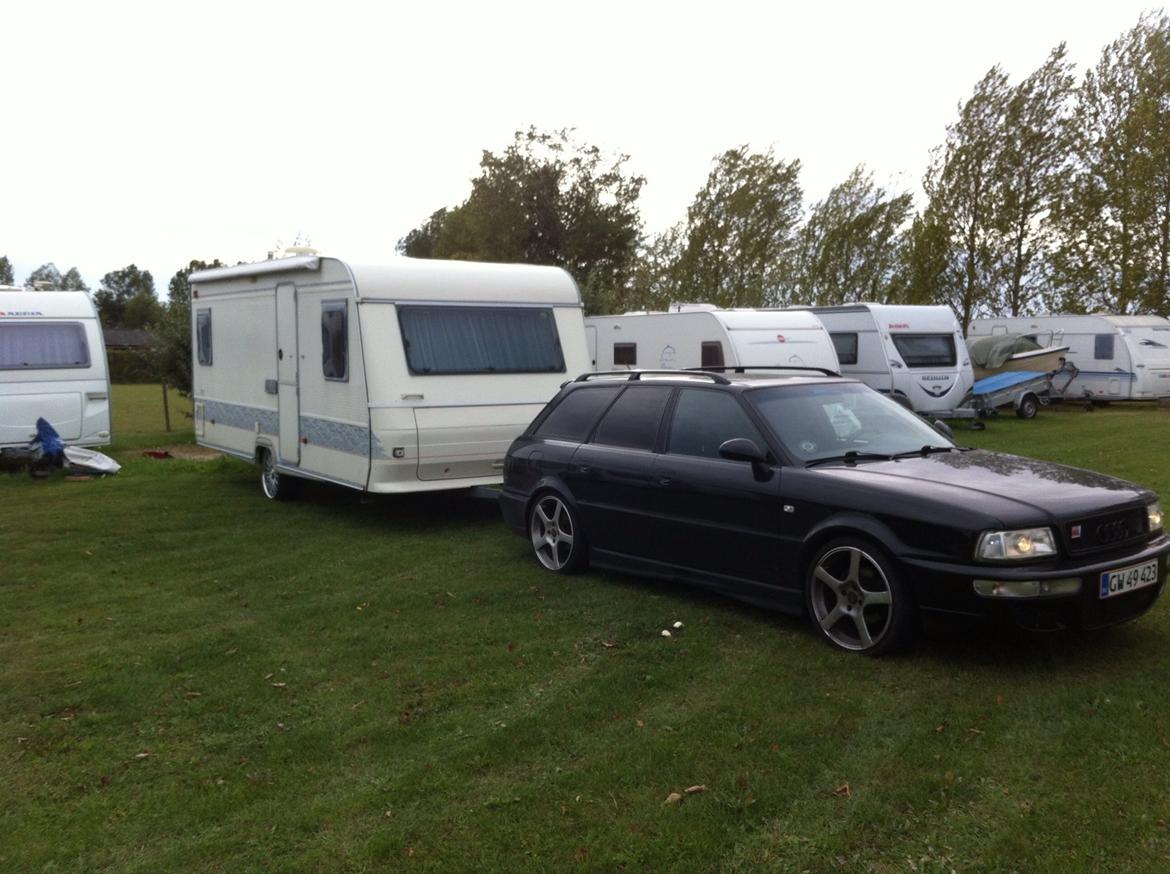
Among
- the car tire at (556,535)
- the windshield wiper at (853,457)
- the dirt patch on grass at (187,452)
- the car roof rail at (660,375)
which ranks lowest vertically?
the dirt patch on grass at (187,452)

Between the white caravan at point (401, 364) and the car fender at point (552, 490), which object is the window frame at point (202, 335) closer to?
the white caravan at point (401, 364)

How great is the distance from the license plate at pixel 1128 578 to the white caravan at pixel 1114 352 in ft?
72.8

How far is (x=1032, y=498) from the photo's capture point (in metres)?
5.44

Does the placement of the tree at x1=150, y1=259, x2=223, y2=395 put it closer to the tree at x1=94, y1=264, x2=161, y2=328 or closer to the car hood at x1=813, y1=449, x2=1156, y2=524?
the car hood at x1=813, y1=449, x2=1156, y2=524

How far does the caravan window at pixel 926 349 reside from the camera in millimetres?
20656

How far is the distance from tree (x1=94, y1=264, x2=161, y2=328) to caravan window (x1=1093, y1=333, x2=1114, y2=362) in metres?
57.0

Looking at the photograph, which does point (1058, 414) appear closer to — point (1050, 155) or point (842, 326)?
point (842, 326)

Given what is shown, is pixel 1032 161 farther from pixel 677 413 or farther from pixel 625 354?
pixel 677 413

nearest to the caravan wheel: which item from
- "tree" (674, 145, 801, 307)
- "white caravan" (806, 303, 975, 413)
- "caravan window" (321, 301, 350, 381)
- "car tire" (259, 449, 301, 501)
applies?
"car tire" (259, 449, 301, 501)

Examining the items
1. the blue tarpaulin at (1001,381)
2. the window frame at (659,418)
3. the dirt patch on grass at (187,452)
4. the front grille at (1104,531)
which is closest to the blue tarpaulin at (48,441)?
the dirt patch on grass at (187,452)

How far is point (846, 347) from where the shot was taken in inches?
833

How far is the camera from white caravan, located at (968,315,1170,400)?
2545cm

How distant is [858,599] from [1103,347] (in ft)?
76.4

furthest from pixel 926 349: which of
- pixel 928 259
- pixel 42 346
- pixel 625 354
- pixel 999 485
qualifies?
pixel 999 485
